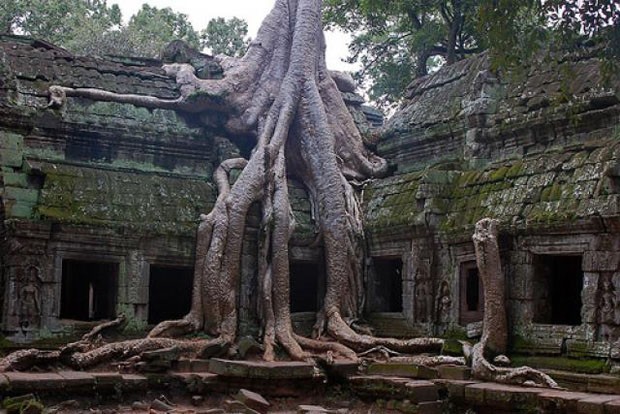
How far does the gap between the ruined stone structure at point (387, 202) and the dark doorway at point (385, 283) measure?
0.10 feet

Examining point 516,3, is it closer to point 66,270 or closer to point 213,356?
point 213,356

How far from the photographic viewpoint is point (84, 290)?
14367mm

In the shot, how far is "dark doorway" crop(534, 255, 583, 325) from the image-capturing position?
1036 cm

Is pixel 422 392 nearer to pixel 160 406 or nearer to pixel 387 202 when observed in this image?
→ pixel 160 406

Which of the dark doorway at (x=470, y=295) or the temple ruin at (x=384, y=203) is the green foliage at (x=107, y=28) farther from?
the dark doorway at (x=470, y=295)

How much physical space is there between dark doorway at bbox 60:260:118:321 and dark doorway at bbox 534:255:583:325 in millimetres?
5825

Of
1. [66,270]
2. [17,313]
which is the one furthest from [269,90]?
[17,313]

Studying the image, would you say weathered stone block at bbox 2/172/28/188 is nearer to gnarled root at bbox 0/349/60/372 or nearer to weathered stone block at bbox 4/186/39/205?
A: weathered stone block at bbox 4/186/39/205

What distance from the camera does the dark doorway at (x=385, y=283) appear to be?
A: 1336 cm

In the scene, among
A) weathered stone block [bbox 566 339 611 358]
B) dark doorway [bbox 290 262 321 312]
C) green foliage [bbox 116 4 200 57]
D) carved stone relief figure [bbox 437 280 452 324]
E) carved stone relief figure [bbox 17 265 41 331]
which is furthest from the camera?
green foliage [bbox 116 4 200 57]

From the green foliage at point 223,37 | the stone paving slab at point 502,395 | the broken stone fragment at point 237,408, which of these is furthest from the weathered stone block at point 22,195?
the green foliage at point 223,37

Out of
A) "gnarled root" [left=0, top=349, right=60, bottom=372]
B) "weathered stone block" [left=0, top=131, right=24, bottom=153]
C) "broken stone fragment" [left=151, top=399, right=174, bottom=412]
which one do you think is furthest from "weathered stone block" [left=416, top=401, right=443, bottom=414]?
"weathered stone block" [left=0, top=131, right=24, bottom=153]

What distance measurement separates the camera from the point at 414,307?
12.1 m

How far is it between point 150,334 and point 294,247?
102 inches
